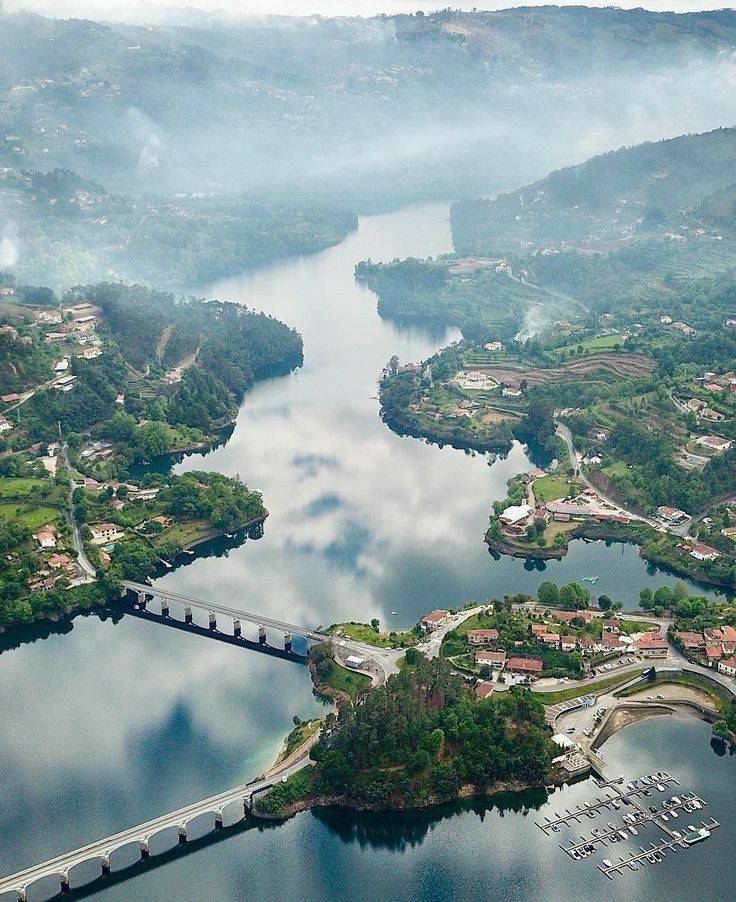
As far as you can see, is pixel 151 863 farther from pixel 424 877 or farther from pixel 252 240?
pixel 252 240

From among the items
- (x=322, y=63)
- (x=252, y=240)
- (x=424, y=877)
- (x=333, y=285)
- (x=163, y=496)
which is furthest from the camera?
(x=322, y=63)

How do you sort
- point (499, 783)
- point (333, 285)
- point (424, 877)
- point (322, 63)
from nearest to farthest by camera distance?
point (424, 877) → point (499, 783) → point (333, 285) → point (322, 63)

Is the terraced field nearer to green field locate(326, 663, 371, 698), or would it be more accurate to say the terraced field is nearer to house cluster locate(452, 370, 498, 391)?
house cluster locate(452, 370, 498, 391)

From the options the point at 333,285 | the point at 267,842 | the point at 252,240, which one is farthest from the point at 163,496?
the point at 252,240

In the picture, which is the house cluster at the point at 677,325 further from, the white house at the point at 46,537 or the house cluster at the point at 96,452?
the white house at the point at 46,537

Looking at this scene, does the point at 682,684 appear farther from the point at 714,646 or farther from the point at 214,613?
the point at 214,613

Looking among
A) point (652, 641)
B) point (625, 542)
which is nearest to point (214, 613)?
point (652, 641)
